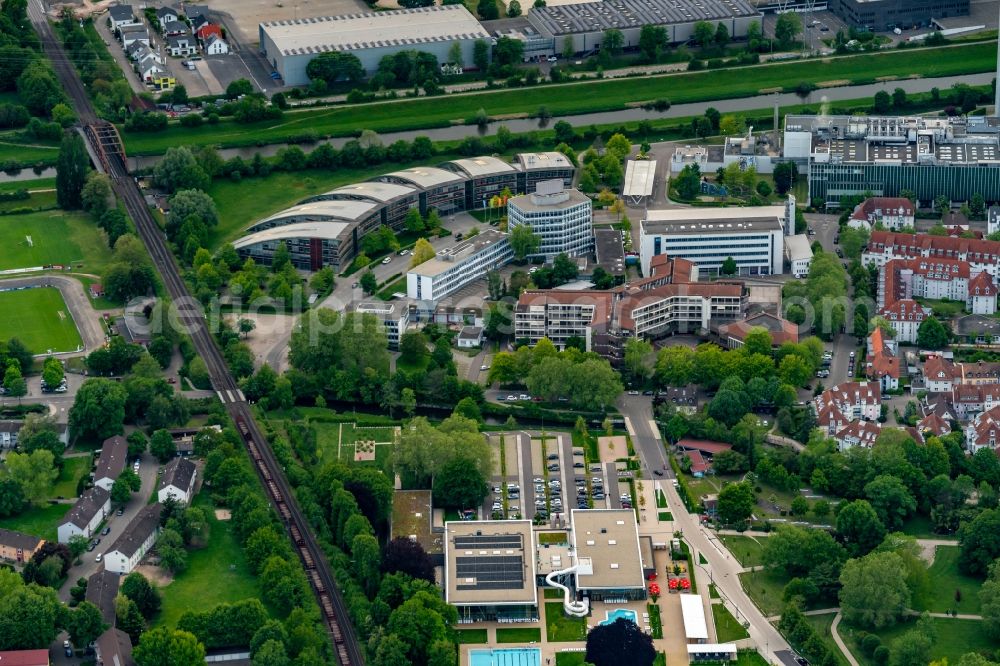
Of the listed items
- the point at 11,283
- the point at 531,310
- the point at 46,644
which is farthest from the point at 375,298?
the point at 46,644

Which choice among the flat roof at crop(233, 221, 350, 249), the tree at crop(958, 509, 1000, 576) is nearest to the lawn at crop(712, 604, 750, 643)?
the tree at crop(958, 509, 1000, 576)

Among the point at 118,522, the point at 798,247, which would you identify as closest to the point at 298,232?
the point at 798,247

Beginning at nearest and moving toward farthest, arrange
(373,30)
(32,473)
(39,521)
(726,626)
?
(726,626)
(39,521)
(32,473)
(373,30)

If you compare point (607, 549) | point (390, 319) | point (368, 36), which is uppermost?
point (368, 36)

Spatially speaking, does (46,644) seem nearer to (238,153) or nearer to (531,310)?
(531,310)

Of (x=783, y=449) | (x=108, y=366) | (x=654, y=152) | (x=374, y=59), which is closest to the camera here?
(x=783, y=449)

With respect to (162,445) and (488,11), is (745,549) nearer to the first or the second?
(162,445)

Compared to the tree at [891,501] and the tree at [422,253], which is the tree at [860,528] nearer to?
the tree at [891,501]
